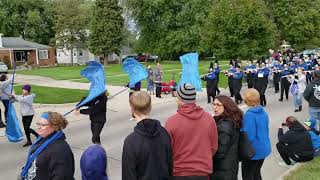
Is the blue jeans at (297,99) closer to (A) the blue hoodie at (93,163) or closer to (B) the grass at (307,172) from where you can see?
(B) the grass at (307,172)

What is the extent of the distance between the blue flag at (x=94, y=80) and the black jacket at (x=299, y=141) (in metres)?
3.88

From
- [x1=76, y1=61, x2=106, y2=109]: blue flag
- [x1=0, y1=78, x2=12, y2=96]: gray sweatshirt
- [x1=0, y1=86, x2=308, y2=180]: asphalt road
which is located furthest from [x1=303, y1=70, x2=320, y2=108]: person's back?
[x1=0, y1=78, x2=12, y2=96]: gray sweatshirt

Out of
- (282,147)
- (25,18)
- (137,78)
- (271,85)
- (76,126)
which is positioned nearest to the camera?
(282,147)

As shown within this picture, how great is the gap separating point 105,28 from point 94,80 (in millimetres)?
44853

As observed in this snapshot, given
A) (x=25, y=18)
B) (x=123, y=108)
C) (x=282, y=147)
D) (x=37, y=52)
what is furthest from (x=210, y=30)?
(x=25, y=18)

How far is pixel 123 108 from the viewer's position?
1703 centimetres

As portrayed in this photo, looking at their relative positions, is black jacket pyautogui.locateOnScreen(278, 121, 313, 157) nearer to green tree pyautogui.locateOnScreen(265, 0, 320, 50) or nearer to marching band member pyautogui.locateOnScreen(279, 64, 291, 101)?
marching band member pyautogui.locateOnScreen(279, 64, 291, 101)

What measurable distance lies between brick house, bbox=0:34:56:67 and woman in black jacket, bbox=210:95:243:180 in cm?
5162

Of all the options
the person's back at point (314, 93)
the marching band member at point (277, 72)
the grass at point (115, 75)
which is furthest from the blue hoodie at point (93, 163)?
the grass at point (115, 75)

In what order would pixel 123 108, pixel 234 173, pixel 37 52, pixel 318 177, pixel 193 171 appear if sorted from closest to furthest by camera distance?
pixel 193 171 < pixel 234 173 < pixel 318 177 < pixel 123 108 < pixel 37 52

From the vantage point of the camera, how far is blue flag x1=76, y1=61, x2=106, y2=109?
8.78m

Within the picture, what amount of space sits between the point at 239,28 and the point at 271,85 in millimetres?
6493

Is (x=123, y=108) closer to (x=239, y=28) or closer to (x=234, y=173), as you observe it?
(x=234, y=173)

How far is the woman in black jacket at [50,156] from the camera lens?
415 cm
